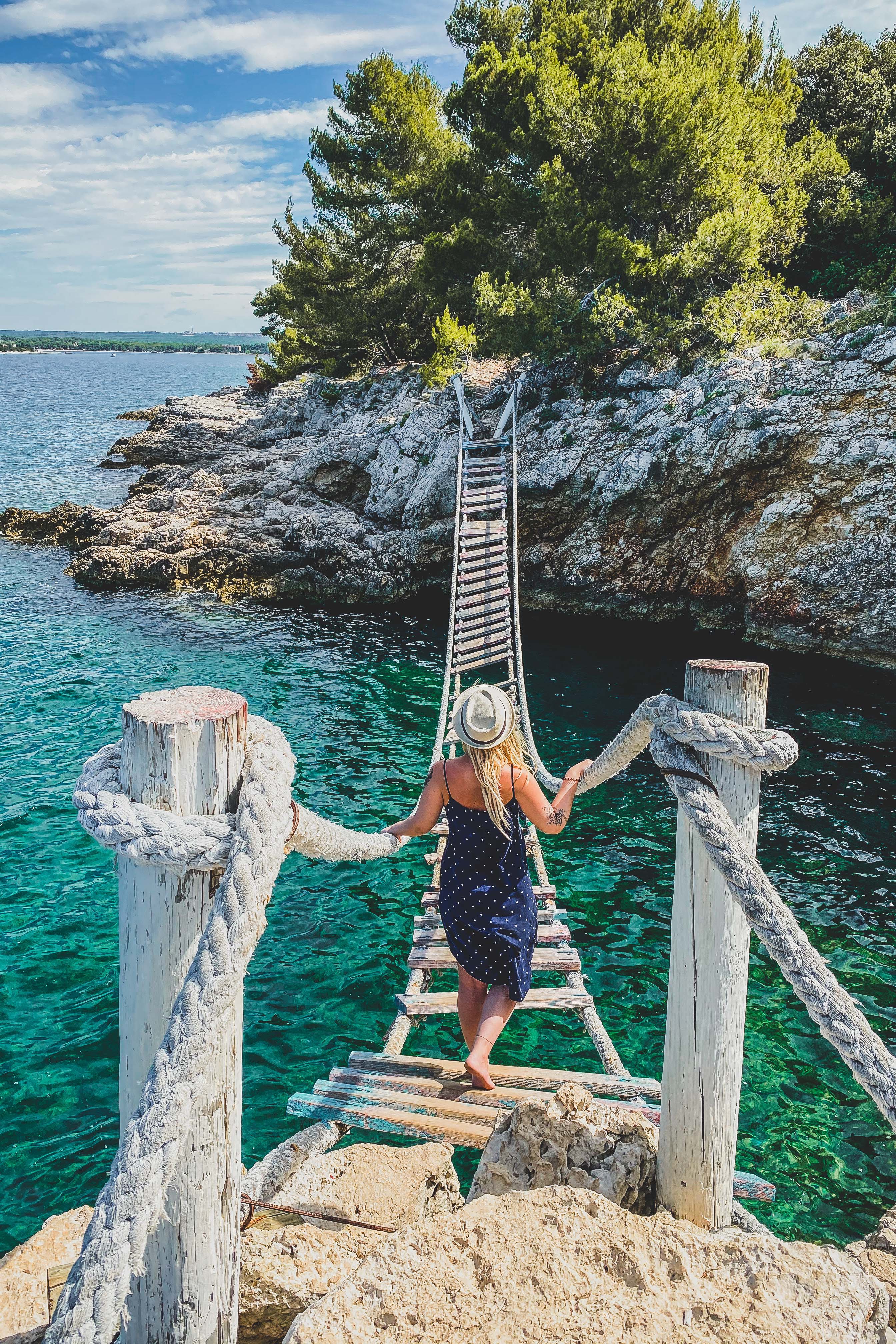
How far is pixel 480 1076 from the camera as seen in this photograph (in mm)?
3955

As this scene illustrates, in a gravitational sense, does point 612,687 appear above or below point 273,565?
below

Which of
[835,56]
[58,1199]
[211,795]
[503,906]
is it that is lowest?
[58,1199]

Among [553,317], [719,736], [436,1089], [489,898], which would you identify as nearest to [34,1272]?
[436,1089]

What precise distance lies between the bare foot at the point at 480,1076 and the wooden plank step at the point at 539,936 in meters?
1.38

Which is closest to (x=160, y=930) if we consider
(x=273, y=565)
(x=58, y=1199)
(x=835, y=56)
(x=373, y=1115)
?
(x=373, y=1115)

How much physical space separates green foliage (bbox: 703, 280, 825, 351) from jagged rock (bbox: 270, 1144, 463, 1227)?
1502cm

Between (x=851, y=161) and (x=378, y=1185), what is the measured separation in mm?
25408

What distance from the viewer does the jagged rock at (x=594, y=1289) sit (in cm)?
191

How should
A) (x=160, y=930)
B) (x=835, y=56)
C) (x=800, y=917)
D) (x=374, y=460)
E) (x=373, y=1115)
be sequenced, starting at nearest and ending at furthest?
(x=160, y=930)
(x=373, y=1115)
(x=800, y=917)
(x=374, y=460)
(x=835, y=56)

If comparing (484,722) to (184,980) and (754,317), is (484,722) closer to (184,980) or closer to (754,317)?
(184,980)

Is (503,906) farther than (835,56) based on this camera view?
No

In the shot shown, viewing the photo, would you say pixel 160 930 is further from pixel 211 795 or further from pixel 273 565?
pixel 273 565

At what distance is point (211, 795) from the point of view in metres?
1.72

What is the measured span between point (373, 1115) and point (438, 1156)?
0.50m
